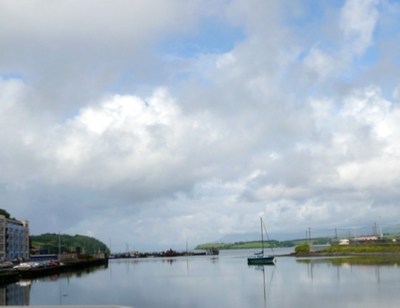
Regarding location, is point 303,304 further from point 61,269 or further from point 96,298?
point 61,269

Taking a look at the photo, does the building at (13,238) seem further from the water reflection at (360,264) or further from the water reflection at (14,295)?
the water reflection at (360,264)

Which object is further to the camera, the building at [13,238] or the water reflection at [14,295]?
the building at [13,238]

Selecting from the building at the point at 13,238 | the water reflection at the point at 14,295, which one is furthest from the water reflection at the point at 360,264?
the building at the point at 13,238

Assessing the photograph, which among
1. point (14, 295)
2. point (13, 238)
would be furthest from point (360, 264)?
point (13, 238)

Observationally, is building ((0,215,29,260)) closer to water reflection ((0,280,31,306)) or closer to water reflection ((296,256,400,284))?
water reflection ((0,280,31,306))

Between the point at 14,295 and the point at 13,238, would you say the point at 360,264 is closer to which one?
the point at 14,295

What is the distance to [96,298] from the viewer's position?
159ft

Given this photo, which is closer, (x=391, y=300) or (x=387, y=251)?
(x=391, y=300)

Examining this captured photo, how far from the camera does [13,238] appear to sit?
11006 cm

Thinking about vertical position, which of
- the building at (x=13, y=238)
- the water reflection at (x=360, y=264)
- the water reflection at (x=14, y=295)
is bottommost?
the water reflection at (x=360, y=264)

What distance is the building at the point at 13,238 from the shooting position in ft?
336

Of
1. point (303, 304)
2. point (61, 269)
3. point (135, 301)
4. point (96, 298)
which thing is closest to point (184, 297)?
point (135, 301)

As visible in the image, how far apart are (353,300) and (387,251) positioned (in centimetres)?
8776

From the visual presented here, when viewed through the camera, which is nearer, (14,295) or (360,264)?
(14,295)
